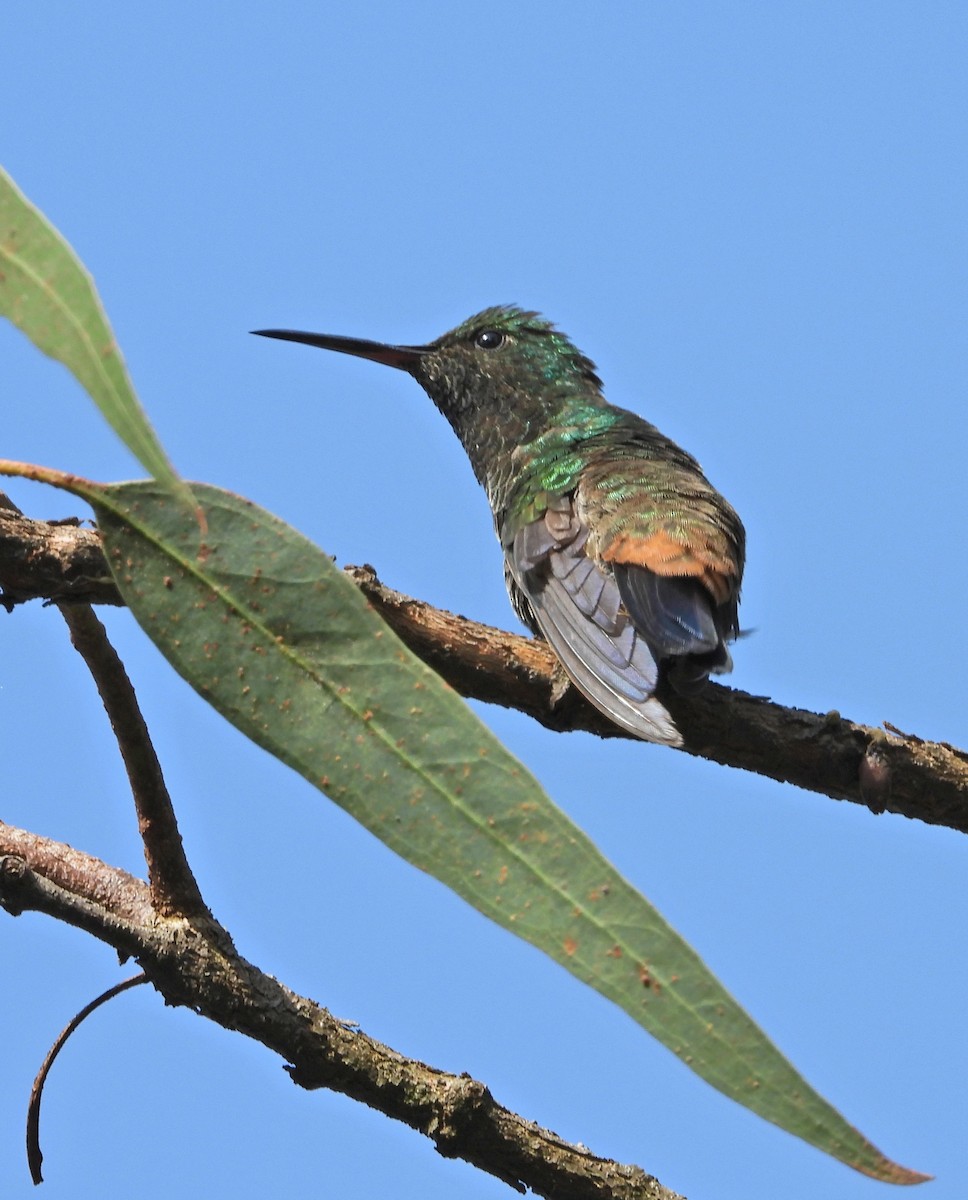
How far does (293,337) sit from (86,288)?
4563 mm

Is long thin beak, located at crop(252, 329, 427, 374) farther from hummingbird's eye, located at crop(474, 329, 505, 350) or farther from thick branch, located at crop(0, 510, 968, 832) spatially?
thick branch, located at crop(0, 510, 968, 832)

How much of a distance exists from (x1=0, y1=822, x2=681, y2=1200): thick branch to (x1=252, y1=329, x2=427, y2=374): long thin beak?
153 inches

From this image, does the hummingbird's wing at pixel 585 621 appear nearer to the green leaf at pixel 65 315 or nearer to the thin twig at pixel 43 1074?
the thin twig at pixel 43 1074

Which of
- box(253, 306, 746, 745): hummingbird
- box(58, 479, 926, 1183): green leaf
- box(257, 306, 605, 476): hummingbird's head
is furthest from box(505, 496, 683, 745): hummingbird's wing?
box(58, 479, 926, 1183): green leaf

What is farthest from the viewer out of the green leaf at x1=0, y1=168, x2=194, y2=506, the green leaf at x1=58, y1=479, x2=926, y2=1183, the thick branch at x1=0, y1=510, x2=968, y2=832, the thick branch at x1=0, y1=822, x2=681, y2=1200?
the thick branch at x1=0, y1=510, x2=968, y2=832

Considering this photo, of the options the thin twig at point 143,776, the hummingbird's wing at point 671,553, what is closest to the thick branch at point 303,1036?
the thin twig at point 143,776

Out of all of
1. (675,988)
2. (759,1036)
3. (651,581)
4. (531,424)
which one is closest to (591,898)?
(675,988)

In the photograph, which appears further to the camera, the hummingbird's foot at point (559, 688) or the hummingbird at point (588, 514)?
the hummingbird at point (588, 514)

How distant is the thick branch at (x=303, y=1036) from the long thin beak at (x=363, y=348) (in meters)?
3.88

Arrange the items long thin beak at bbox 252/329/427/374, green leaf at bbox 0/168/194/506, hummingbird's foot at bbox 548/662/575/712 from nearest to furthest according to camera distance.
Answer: green leaf at bbox 0/168/194/506 < hummingbird's foot at bbox 548/662/575/712 < long thin beak at bbox 252/329/427/374

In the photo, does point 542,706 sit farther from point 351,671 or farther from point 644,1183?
point 351,671

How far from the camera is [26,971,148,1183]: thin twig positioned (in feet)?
→ 8.39

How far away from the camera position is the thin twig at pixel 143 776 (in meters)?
2.56

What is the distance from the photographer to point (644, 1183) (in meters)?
2.60
